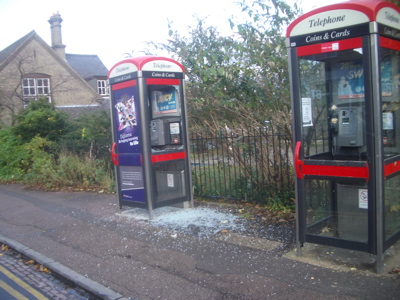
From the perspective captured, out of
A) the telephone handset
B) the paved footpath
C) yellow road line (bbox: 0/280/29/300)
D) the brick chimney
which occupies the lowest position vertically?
yellow road line (bbox: 0/280/29/300)

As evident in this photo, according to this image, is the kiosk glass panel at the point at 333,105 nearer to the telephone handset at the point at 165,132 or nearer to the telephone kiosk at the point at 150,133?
the telephone kiosk at the point at 150,133

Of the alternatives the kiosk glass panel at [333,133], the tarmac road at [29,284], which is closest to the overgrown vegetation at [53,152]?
the tarmac road at [29,284]

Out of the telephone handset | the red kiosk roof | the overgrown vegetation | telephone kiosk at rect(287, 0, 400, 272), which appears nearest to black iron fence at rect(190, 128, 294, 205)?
the telephone handset

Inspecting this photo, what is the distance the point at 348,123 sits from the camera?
4.73 metres

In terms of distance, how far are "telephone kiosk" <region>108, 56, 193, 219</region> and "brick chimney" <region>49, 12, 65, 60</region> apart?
29.0 m

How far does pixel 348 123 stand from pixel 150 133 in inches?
152

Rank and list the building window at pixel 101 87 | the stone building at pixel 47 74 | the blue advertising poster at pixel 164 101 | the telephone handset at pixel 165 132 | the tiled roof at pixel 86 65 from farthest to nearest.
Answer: the tiled roof at pixel 86 65 → the building window at pixel 101 87 → the stone building at pixel 47 74 → the blue advertising poster at pixel 164 101 → the telephone handset at pixel 165 132

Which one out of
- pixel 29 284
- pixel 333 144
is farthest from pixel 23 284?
pixel 333 144

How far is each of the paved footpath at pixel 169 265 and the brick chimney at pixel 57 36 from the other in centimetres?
2885

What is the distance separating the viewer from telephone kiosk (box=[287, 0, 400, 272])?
4016mm

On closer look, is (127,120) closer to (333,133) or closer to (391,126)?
(333,133)

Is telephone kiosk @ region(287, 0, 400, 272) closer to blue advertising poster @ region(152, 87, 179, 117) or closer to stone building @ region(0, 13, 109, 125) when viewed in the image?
blue advertising poster @ region(152, 87, 179, 117)

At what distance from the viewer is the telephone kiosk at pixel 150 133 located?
6902 mm

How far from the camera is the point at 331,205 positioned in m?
4.96
